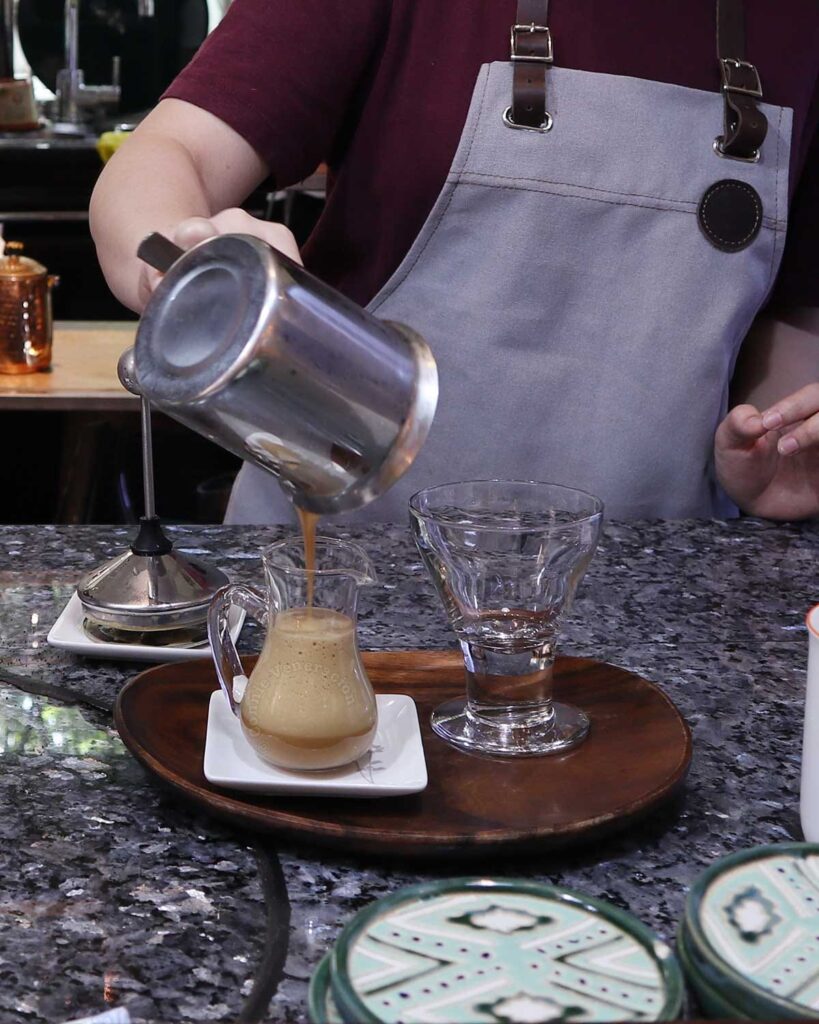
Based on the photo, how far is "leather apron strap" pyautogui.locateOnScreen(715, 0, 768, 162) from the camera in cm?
146

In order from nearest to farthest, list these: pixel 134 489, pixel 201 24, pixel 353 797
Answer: pixel 353 797, pixel 134 489, pixel 201 24

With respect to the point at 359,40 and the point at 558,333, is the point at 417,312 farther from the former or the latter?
the point at 359,40

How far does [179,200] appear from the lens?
127 cm

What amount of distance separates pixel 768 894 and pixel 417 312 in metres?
0.94

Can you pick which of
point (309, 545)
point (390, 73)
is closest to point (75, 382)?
point (390, 73)

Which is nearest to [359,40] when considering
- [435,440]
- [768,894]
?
[435,440]

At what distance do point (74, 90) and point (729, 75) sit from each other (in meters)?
3.19

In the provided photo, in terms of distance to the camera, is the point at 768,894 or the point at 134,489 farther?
the point at 134,489

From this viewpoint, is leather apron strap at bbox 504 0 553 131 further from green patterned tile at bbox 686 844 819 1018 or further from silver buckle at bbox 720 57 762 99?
green patterned tile at bbox 686 844 819 1018

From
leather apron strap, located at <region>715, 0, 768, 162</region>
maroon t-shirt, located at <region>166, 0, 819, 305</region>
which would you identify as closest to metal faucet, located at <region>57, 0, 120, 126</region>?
maroon t-shirt, located at <region>166, 0, 819, 305</region>

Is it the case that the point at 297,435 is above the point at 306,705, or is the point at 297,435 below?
above

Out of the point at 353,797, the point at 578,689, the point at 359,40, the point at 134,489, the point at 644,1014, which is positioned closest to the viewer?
the point at 644,1014

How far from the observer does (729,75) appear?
57.3 inches

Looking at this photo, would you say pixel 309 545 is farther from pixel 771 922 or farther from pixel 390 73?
pixel 390 73
